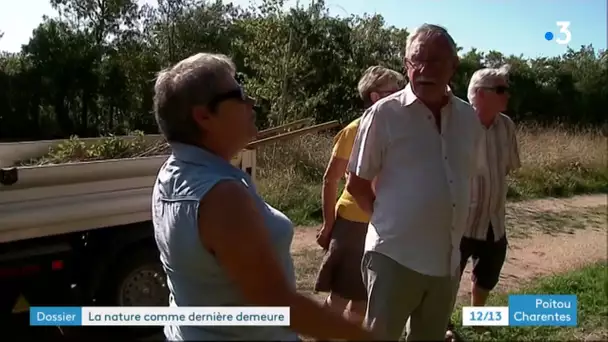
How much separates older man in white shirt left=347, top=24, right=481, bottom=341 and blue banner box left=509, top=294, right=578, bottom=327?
5.94 feet

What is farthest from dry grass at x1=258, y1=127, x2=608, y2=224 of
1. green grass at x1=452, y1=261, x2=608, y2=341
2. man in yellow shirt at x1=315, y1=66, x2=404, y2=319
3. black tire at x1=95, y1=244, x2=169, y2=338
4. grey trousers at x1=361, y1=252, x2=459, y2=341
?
grey trousers at x1=361, y1=252, x2=459, y2=341

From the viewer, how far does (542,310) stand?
4.30 m

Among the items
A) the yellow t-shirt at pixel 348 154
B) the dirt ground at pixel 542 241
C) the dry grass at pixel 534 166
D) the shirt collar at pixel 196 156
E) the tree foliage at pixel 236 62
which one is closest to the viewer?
the shirt collar at pixel 196 156

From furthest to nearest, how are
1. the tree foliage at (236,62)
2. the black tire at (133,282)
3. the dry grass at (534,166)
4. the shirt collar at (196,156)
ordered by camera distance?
Result: 1. the tree foliage at (236,62)
2. the dry grass at (534,166)
3. the black tire at (133,282)
4. the shirt collar at (196,156)

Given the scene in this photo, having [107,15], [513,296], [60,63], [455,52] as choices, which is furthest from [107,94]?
[455,52]

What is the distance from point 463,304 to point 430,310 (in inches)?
86.5

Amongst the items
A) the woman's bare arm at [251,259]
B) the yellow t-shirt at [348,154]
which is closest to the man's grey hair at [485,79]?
the yellow t-shirt at [348,154]

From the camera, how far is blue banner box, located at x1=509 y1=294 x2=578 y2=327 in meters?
4.07

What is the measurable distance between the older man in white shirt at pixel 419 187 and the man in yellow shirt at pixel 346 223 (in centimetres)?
73

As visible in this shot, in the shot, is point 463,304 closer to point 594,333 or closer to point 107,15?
point 594,333

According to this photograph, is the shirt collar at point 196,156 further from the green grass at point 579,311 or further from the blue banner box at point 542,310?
the blue banner box at point 542,310

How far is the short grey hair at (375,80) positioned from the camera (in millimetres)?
3301

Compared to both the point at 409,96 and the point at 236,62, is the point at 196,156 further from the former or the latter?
the point at 236,62

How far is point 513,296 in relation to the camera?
4.52 metres
